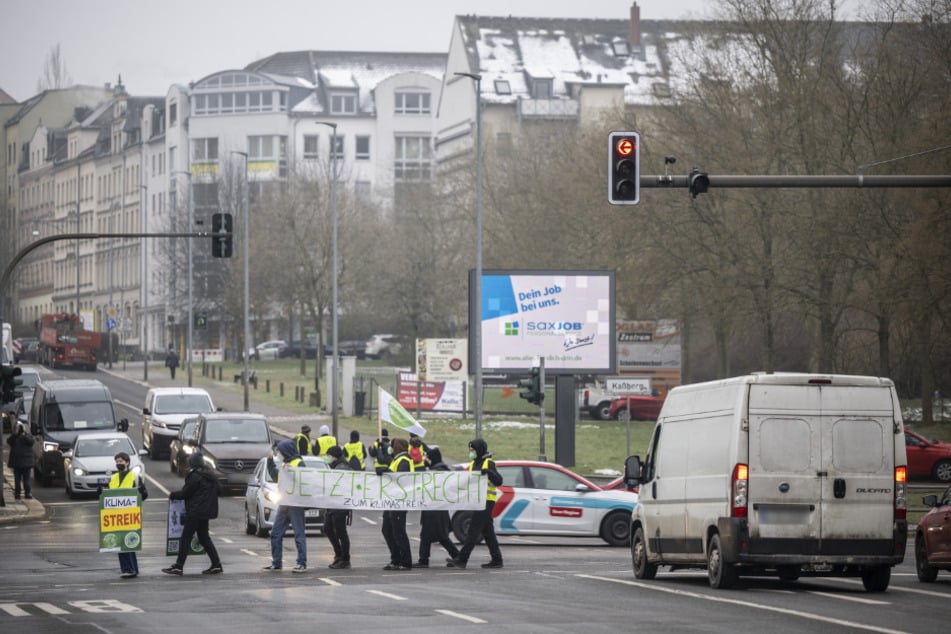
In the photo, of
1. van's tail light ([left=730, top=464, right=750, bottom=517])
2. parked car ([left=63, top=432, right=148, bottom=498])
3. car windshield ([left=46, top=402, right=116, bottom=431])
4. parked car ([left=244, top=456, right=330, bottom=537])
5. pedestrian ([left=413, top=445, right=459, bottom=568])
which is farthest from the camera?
car windshield ([left=46, top=402, right=116, bottom=431])

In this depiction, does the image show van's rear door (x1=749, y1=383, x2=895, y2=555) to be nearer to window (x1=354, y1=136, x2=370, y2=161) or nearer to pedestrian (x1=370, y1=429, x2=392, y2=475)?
pedestrian (x1=370, y1=429, x2=392, y2=475)

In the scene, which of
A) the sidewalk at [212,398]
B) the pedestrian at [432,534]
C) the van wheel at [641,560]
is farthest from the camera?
the sidewalk at [212,398]

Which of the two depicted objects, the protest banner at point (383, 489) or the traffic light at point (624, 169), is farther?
the protest banner at point (383, 489)

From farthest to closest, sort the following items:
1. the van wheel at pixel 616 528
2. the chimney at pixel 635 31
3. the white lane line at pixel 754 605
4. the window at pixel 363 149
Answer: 1. the window at pixel 363 149
2. the chimney at pixel 635 31
3. the van wheel at pixel 616 528
4. the white lane line at pixel 754 605

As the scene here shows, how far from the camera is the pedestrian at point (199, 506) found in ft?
78.8

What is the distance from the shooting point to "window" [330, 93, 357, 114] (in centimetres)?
13750

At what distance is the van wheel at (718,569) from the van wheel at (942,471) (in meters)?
29.0

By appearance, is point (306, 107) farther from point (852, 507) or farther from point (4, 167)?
point (852, 507)

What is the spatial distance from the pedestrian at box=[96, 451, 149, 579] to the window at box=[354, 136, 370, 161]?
112 m

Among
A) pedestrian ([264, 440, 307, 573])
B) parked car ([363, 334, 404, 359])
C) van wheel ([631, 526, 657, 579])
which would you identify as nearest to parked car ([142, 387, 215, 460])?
pedestrian ([264, 440, 307, 573])

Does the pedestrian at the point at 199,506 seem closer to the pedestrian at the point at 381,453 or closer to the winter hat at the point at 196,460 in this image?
the winter hat at the point at 196,460

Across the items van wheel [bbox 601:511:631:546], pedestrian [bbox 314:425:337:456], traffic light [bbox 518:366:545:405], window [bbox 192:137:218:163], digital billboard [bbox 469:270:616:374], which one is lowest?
van wheel [bbox 601:511:631:546]

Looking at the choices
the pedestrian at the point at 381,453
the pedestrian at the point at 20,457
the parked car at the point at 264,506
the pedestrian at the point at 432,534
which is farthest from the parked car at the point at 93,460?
the pedestrian at the point at 432,534

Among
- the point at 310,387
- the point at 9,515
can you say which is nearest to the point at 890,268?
the point at 9,515
